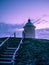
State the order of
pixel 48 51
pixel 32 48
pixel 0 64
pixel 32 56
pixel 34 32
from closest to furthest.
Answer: pixel 0 64 → pixel 32 56 → pixel 48 51 → pixel 32 48 → pixel 34 32

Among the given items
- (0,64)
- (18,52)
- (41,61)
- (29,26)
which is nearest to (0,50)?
(18,52)

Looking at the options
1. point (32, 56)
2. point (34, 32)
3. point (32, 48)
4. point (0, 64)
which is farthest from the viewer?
point (34, 32)

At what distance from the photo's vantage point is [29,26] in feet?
83.7

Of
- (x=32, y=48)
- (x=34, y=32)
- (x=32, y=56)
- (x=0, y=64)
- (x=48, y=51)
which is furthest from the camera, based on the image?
(x=34, y=32)

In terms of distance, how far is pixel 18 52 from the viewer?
13.5 metres

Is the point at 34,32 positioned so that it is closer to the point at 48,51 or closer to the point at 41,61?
the point at 48,51

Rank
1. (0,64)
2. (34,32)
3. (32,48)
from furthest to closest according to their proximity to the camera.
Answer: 1. (34,32)
2. (32,48)
3. (0,64)

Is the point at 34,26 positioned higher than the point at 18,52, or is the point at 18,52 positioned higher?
the point at 34,26

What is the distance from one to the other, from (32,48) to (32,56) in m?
1.91

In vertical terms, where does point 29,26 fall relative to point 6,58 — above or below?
above

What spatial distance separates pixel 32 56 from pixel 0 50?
2.53 m

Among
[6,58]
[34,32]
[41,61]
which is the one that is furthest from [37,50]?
[34,32]

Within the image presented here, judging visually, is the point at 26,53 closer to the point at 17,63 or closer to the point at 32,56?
the point at 32,56

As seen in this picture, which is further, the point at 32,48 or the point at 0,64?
the point at 32,48
